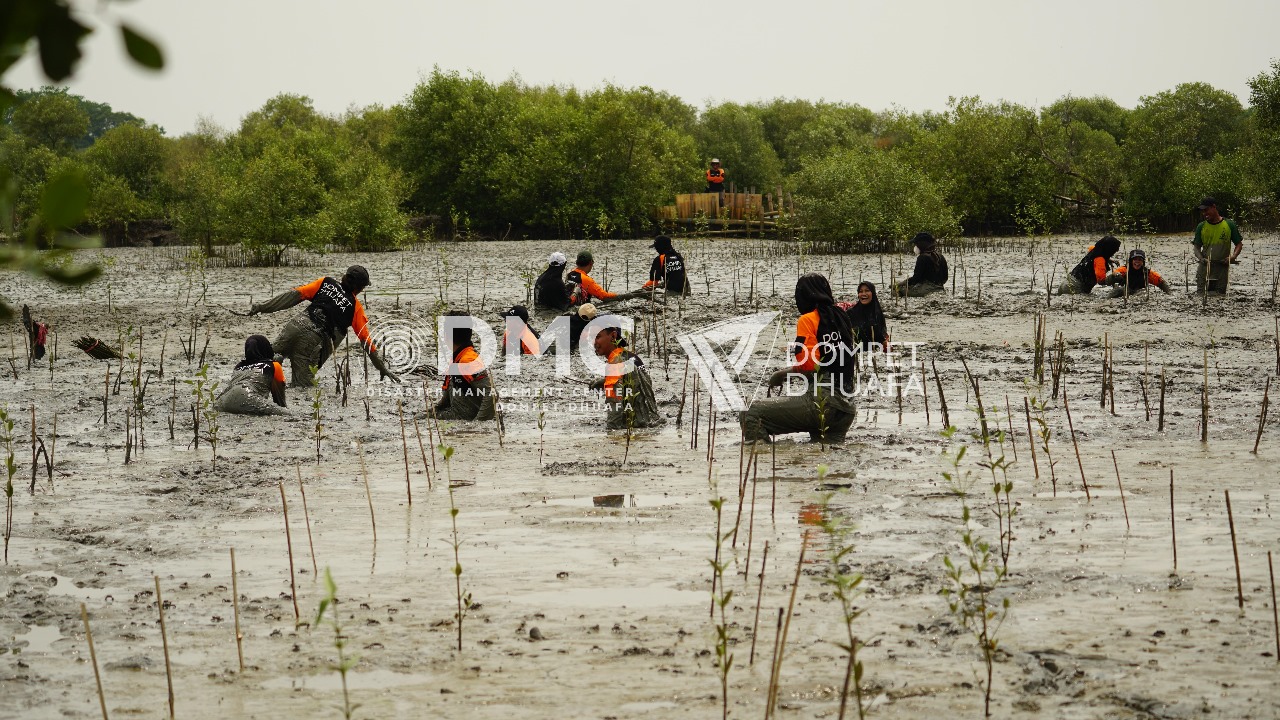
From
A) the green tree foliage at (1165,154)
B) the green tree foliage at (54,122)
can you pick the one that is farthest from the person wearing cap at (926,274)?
the green tree foliage at (54,122)

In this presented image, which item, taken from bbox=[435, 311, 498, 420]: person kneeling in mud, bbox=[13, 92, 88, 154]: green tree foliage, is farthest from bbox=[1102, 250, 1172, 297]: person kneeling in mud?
bbox=[13, 92, 88, 154]: green tree foliage

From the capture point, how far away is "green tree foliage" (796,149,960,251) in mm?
29500

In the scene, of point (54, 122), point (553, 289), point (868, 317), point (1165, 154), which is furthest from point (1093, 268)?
point (54, 122)

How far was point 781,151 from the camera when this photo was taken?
70188mm

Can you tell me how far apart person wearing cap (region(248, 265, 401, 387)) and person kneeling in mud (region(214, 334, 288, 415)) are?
1.86 ft

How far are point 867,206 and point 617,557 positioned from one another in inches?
953

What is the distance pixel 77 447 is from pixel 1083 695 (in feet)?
25.4

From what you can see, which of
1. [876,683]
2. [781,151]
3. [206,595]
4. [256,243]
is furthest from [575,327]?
[781,151]

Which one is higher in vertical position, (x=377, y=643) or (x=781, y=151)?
(x=781, y=151)

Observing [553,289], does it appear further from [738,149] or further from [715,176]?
[738,149]

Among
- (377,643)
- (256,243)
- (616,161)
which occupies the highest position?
(616,161)

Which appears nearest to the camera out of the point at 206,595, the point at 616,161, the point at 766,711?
the point at 766,711

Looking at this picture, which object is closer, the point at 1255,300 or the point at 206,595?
the point at 206,595

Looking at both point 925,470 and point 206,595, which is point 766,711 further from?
point 925,470
